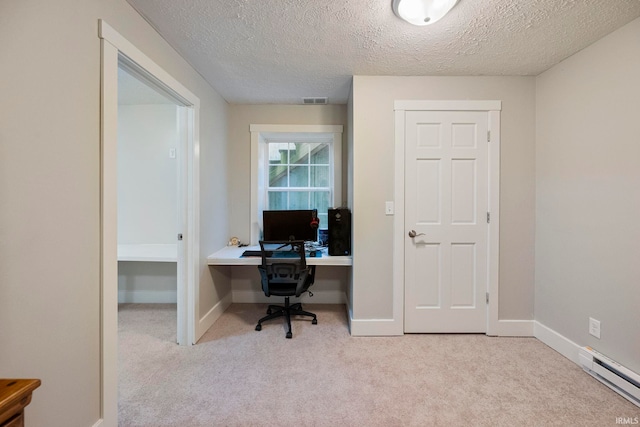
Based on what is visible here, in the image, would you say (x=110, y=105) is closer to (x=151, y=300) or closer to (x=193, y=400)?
(x=193, y=400)

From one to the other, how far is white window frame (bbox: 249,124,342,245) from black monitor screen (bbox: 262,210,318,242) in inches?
13.3

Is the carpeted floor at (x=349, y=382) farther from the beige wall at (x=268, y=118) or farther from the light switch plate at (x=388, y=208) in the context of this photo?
the beige wall at (x=268, y=118)

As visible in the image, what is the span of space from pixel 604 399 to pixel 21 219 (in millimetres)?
3262

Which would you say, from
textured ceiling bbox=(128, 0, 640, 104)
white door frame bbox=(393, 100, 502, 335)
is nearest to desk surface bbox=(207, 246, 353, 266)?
white door frame bbox=(393, 100, 502, 335)

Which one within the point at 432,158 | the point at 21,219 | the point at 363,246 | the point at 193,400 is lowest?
the point at 193,400

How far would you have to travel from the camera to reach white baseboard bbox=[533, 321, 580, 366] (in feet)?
6.59

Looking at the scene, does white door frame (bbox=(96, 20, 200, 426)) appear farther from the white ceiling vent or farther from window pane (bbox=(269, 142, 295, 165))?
window pane (bbox=(269, 142, 295, 165))

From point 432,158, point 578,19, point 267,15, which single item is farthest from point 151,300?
point 578,19

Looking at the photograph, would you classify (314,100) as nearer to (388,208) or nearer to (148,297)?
(388,208)

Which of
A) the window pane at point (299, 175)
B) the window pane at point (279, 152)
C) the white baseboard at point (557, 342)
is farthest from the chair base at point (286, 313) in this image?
the white baseboard at point (557, 342)

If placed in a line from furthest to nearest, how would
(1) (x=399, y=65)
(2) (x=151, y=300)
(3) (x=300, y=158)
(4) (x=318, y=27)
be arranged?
(3) (x=300, y=158) → (2) (x=151, y=300) → (1) (x=399, y=65) → (4) (x=318, y=27)

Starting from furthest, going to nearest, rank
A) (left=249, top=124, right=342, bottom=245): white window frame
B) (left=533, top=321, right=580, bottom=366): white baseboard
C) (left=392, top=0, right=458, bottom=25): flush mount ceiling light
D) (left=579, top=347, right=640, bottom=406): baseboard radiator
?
(left=249, top=124, right=342, bottom=245): white window frame < (left=533, top=321, right=580, bottom=366): white baseboard < (left=579, top=347, right=640, bottom=406): baseboard radiator < (left=392, top=0, right=458, bottom=25): flush mount ceiling light

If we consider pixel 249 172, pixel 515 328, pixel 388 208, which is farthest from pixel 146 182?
pixel 515 328

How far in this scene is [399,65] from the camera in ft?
7.19
